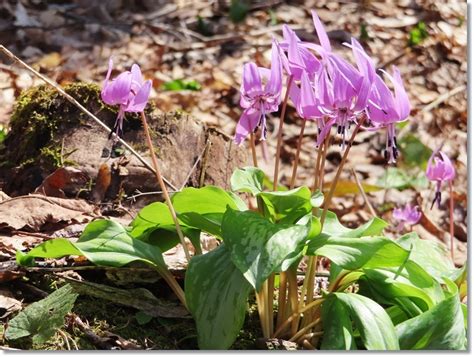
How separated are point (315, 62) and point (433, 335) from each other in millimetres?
723

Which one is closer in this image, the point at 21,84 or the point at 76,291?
the point at 76,291

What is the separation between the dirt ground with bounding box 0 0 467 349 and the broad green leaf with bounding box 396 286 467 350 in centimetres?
200

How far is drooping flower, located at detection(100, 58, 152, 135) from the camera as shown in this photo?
6.54ft

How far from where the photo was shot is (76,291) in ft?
7.57

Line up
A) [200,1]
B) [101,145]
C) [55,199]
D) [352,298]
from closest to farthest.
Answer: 1. [352,298]
2. [55,199]
3. [101,145]
4. [200,1]

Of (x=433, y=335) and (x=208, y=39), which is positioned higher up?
(x=433, y=335)

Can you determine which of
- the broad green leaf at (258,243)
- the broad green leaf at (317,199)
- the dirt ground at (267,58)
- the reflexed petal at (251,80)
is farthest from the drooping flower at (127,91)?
the dirt ground at (267,58)

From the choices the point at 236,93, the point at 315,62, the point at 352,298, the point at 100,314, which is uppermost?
the point at 315,62

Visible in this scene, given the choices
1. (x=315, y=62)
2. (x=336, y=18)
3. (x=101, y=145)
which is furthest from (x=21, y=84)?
(x=315, y=62)

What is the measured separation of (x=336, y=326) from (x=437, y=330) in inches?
9.6

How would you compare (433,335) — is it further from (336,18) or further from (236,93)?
(336,18)

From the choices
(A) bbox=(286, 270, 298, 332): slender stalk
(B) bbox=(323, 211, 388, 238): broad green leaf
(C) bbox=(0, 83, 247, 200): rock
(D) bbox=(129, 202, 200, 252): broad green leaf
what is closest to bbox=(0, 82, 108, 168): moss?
(C) bbox=(0, 83, 247, 200): rock

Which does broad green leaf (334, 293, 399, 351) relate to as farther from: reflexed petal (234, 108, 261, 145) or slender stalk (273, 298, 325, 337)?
reflexed petal (234, 108, 261, 145)

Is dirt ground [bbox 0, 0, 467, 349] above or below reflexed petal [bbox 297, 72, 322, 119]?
below
